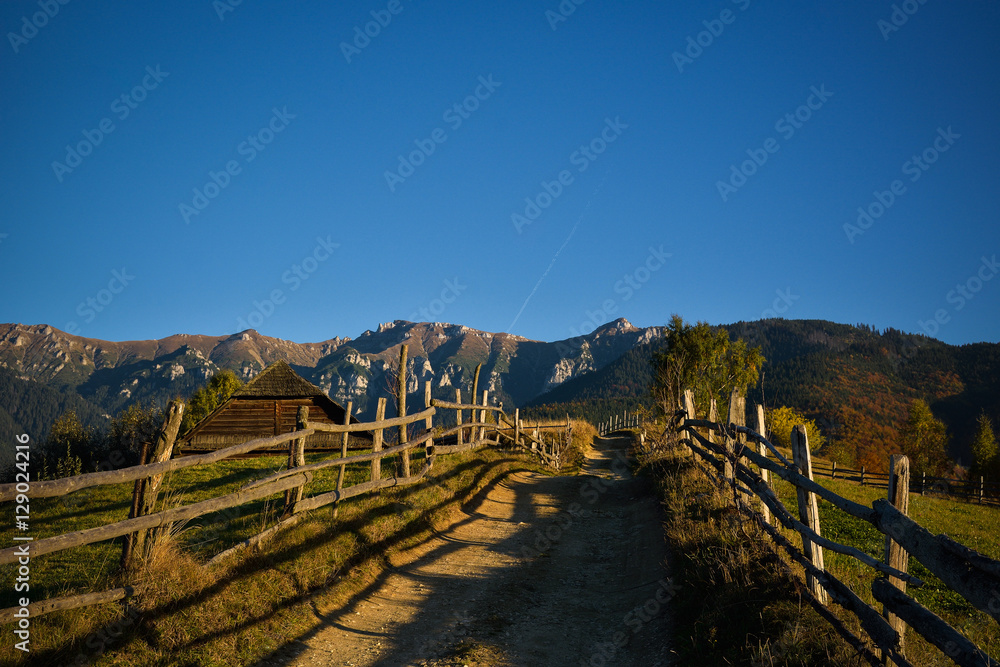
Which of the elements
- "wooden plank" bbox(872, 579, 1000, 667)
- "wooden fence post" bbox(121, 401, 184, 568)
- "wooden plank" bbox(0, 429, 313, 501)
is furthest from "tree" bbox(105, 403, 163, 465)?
"wooden plank" bbox(872, 579, 1000, 667)

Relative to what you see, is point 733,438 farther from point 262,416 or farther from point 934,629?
point 262,416

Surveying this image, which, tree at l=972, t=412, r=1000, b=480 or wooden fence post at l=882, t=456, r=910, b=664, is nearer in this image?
wooden fence post at l=882, t=456, r=910, b=664

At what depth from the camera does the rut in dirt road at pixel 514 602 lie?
4.88 metres

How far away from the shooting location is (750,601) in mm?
4430

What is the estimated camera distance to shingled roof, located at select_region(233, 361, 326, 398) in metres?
23.4

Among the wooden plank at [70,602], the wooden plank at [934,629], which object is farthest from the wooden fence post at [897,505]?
the wooden plank at [70,602]

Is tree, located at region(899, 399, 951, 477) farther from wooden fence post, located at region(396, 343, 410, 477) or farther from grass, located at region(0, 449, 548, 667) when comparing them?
grass, located at region(0, 449, 548, 667)

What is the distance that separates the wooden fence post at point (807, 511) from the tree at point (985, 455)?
46499 millimetres

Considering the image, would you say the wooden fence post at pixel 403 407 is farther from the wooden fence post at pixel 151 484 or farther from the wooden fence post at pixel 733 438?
the wooden fence post at pixel 733 438

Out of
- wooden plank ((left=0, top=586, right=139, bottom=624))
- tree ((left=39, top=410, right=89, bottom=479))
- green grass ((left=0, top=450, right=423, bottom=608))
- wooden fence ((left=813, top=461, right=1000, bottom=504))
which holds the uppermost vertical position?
wooden plank ((left=0, top=586, right=139, bottom=624))

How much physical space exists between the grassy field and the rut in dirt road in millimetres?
471

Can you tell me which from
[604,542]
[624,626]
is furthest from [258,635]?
[604,542]

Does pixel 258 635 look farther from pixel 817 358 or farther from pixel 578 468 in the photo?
pixel 817 358

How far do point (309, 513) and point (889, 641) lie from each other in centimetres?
617
